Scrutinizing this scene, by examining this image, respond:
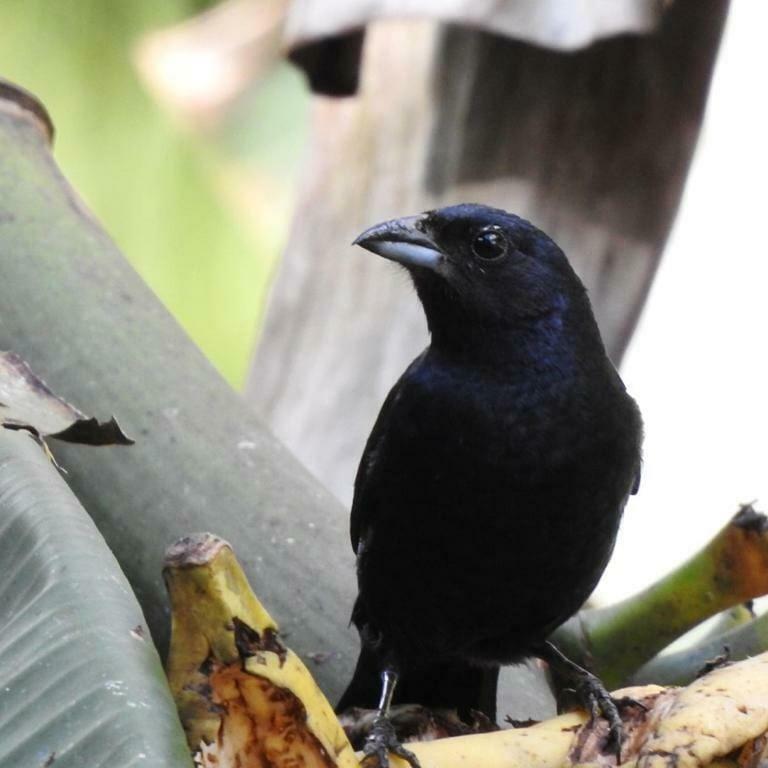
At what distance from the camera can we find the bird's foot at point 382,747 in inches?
62.7

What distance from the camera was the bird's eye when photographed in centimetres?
250

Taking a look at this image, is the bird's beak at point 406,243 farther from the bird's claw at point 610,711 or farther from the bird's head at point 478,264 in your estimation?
the bird's claw at point 610,711

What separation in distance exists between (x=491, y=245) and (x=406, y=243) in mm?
148

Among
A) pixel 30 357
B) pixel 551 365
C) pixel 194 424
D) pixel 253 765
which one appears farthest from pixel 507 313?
pixel 253 765

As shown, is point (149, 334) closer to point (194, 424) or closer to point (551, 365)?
point (194, 424)

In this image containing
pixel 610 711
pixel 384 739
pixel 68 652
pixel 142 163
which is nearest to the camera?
pixel 68 652

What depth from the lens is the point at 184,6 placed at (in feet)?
14.6

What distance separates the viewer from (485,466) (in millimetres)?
2320

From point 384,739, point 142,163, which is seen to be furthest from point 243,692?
point 142,163

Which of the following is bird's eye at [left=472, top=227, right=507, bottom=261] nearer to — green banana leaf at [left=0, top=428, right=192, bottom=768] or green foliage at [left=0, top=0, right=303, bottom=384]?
green banana leaf at [left=0, top=428, right=192, bottom=768]

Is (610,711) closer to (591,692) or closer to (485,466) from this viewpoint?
(591,692)

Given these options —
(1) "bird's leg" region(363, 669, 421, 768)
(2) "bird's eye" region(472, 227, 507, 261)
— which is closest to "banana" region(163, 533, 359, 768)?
(1) "bird's leg" region(363, 669, 421, 768)

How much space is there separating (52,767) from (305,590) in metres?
1.15

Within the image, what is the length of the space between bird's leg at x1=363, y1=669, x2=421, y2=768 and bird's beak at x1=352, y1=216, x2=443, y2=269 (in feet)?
2.23
